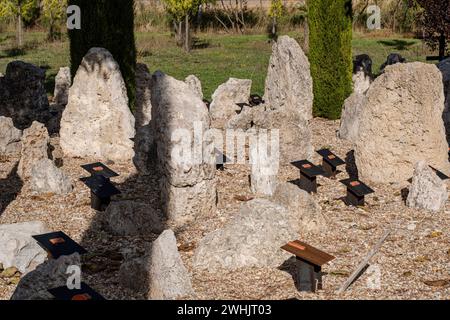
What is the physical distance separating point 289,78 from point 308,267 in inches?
324

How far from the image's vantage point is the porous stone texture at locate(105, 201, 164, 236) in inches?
368

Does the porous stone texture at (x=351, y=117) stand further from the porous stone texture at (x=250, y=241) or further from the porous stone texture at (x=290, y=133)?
the porous stone texture at (x=250, y=241)

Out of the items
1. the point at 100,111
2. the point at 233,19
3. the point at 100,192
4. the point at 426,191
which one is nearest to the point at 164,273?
the point at 100,192

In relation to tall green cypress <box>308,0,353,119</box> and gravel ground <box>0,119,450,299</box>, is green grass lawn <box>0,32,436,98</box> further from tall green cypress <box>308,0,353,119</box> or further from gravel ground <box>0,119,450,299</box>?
gravel ground <box>0,119,450,299</box>

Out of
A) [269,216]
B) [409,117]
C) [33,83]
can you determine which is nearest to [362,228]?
[269,216]

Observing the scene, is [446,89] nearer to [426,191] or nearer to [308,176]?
[426,191]

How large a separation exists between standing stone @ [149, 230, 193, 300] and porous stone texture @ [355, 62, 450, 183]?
15.7 feet

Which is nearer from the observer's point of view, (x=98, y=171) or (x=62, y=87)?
(x=98, y=171)

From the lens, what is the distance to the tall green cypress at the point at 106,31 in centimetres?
1375

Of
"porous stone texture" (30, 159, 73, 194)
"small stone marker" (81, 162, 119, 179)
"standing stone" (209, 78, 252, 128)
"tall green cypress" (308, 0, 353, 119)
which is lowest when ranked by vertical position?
"porous stone texture" (30, 159, 73, 194)

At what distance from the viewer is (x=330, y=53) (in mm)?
16234

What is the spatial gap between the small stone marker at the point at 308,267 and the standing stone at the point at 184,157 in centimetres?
230

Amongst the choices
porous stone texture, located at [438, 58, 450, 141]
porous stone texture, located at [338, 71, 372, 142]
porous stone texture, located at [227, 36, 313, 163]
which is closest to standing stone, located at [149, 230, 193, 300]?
porous stone texture, located at [227, 36, 313, 163]

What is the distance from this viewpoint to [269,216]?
8656 mm
